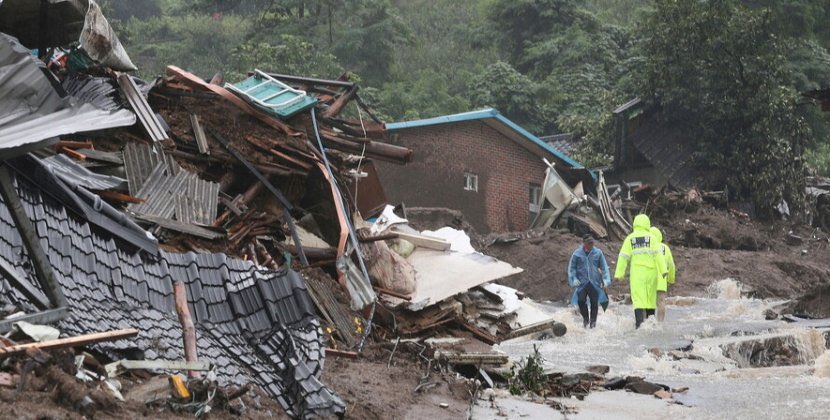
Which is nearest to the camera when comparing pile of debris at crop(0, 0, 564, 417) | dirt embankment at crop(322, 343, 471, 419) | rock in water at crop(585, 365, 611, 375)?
pile of debris at crop(0, 0, 564, 417)

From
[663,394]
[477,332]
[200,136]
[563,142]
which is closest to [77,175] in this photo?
[200,136]

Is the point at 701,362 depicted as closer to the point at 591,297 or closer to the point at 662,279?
the point at 662,279

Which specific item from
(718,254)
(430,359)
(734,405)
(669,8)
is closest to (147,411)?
(430,359)

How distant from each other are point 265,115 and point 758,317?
8.54 meters

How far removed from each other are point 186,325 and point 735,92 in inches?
1049

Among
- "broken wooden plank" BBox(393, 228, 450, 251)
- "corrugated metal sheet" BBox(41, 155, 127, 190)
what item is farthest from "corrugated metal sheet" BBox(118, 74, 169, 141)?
"broken wooden plank" BBox(393, 228, 450, 251)

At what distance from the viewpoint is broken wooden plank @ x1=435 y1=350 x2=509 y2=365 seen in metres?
11.0

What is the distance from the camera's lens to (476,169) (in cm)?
2970

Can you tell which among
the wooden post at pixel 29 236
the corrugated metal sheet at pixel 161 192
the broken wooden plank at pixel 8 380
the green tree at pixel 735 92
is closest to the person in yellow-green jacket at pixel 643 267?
the corrugated metal sheet at pixel 161 192

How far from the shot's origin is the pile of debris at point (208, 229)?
7750 millimetres

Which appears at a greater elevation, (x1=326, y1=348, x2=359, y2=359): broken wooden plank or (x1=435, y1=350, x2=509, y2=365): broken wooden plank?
(x1=326, y1=348, x2=359, y2=359): broken wooden plank

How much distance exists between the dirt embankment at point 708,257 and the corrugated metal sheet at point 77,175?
14270 mm

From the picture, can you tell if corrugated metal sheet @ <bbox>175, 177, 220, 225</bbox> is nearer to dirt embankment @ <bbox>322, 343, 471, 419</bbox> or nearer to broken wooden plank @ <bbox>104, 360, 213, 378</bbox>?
dirt embankment @ <bbox>322, 343, 471, 419</bbox>

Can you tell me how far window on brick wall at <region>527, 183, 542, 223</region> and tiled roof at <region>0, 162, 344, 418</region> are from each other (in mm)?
21950
